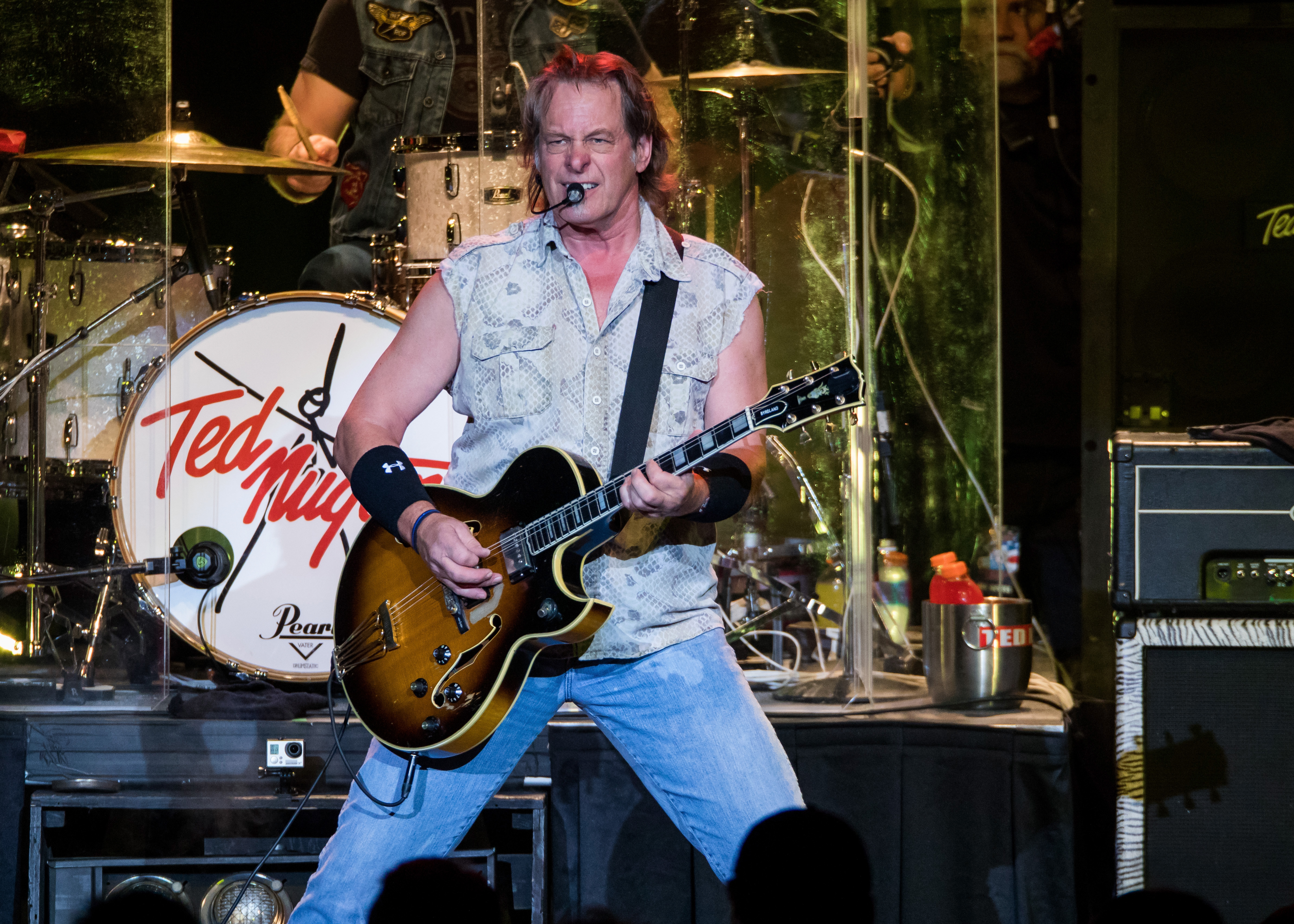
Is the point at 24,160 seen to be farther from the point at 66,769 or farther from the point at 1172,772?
the point at 1172,772

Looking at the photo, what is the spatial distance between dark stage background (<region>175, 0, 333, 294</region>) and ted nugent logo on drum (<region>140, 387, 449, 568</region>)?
172cm

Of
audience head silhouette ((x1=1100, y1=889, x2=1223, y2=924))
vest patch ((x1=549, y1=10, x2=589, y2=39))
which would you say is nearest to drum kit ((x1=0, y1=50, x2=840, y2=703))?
vest patch ((x1=549, y1=10, x2=589, y2=39))

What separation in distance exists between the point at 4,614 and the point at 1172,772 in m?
3.27

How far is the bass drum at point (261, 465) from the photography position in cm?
383

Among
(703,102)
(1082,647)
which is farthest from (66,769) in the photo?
(1082,647)

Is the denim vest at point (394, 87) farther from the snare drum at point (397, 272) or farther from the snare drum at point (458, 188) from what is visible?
the snare drum at point (458, 188)

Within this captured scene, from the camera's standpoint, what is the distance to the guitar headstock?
2.13m

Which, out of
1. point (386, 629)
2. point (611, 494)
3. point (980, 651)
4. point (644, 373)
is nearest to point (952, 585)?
point (980, 651)

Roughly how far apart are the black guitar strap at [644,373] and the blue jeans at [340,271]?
293 centimetres

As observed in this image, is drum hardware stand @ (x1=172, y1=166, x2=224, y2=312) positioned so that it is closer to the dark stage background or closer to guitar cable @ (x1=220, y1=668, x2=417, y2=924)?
the dark stage background

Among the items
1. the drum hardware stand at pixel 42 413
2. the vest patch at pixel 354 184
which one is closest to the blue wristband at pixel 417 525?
the drum hardware stand at pixel 42 413

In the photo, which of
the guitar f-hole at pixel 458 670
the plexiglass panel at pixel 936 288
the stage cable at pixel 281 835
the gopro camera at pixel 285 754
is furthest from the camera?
the plexiglass panel at pixel 936 288

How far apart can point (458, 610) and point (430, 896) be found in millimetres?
574

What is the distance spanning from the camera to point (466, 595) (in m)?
2.23
